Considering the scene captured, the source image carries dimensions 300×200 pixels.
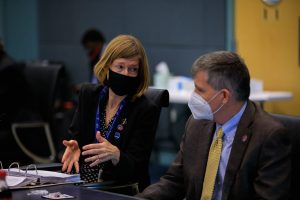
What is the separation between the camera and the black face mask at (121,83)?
2.90 m

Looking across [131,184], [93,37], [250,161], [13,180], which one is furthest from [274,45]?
[13,180]

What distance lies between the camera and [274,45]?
5.19 meters

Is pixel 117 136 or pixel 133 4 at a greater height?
pixel 133 4

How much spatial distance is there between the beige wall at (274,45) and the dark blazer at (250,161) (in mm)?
2832

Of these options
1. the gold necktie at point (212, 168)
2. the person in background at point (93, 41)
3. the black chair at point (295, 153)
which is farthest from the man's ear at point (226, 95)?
the person in background at point (93, 41)

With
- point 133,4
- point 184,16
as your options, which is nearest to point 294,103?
point 184,16

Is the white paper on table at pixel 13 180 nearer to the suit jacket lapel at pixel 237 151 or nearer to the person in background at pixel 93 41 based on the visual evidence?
the suit jacket lapel at pixel 237 151

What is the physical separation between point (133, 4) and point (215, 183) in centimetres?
449

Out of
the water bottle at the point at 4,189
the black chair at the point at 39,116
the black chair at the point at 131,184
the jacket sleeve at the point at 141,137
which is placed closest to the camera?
the water bottle at the point at 4,189

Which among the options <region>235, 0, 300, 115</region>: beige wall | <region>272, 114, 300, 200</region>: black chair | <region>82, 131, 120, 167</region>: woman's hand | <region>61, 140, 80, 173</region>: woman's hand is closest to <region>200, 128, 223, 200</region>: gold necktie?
<region>272, 114, 300, 200</region>: black chair

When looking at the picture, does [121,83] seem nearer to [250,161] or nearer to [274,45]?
[250,161]

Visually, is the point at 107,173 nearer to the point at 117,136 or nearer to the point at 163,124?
the point at 117,136

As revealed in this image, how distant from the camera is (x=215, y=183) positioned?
2334mm

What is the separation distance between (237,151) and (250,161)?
6 cm
